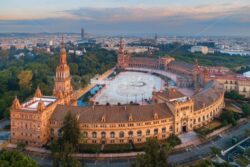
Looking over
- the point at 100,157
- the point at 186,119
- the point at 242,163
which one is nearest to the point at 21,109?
the point at 100,157

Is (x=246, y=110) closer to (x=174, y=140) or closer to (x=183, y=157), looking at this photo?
(x=174, y=140)

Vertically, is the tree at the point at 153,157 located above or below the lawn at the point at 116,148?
above

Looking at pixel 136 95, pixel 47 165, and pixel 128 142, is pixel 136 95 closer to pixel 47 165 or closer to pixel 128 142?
pixel 128 142

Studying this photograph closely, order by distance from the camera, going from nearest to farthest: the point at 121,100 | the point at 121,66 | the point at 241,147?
1. the point at 241,147
2. the point at 121,100
3. the point at 121,66

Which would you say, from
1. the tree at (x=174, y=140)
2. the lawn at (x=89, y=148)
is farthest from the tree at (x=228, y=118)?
the lawn at (x=89, y=148)

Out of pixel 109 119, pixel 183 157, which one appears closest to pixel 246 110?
pixel 183 157

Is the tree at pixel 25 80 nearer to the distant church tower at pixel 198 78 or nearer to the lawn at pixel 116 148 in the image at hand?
the lawn at pixel 116 148

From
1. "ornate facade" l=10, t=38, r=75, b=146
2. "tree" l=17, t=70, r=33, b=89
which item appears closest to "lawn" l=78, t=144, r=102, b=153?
"ornate facade" l=10, t=38, r=75, b=146

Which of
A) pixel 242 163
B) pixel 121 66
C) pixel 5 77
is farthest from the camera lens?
pixel 121 66
